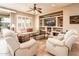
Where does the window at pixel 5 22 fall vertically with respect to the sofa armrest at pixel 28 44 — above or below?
above

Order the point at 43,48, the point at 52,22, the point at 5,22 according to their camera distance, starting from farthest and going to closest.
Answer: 1. the point at 43,48
2. the point at 52,22
3. the point at 5,22

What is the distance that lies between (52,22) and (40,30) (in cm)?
41

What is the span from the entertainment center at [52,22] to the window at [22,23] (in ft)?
1.23

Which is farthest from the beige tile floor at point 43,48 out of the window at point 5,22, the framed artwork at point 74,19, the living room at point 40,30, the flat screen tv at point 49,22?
the window at point 5,22

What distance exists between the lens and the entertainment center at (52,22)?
2749 millimetres

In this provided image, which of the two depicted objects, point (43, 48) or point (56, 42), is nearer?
point (56, 42)

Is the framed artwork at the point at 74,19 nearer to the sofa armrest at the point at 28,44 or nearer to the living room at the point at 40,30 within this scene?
the living room at the point at 40,30

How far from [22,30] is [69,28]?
4.27ft

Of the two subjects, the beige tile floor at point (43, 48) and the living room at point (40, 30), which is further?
the beige tile floor at point (43, 48)

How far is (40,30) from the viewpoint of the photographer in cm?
288

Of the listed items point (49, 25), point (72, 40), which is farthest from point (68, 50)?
point (49, 25)

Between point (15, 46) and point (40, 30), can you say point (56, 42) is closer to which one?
point (40, 30)

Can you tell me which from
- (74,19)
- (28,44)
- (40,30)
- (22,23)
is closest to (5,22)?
(22,23)

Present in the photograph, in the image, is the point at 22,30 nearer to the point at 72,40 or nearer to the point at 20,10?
the point at 20,10
